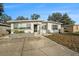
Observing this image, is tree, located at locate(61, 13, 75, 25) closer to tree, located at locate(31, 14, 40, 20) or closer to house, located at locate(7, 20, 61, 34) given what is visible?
house, located at locate(7, 20, 61, 34)

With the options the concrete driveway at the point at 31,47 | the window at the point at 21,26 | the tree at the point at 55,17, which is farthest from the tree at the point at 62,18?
the window at the point at 21,26

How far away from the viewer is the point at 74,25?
7.80m

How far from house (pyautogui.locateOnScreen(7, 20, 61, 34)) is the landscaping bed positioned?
0.82 ft

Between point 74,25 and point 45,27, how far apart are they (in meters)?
1.28

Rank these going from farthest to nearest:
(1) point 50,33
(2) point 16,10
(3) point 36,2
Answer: (1) point 50,33 < (2) point 16,10 < (3) point 36,2

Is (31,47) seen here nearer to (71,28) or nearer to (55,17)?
(55,17)

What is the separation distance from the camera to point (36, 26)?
883 centimetres

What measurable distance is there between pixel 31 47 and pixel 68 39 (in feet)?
5.20

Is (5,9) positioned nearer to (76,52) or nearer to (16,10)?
(16,10)

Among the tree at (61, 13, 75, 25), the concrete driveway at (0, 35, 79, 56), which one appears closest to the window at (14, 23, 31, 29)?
the concrete driveway at (0, 35, 79, 56)

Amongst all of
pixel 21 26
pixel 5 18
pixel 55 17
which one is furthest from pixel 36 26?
pixel 5 18

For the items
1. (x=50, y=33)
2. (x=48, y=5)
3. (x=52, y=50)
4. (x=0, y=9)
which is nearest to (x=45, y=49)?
(x=52, y=50)

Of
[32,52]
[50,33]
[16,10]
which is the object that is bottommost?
[32,52]

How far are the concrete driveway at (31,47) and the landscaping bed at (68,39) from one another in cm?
23
